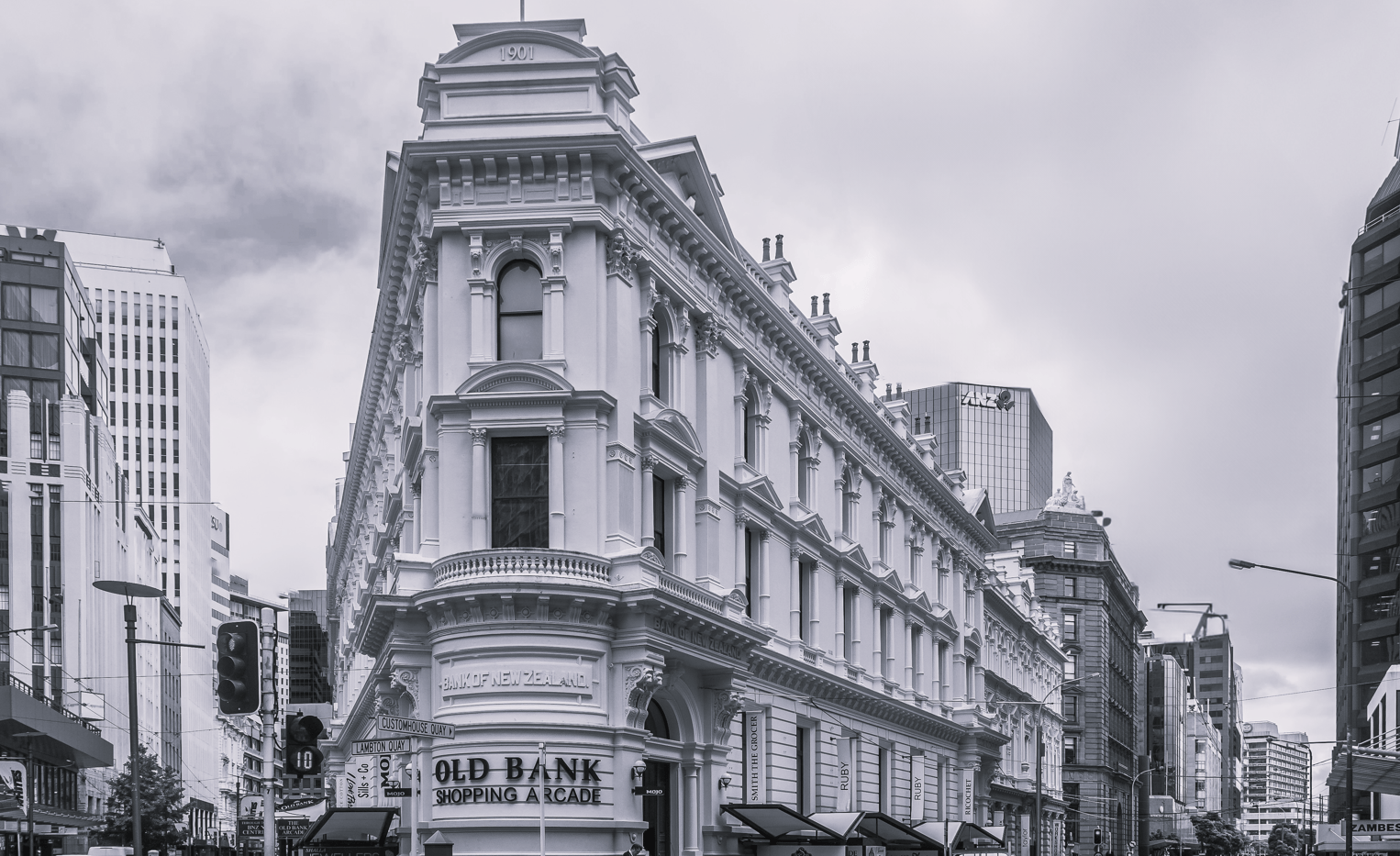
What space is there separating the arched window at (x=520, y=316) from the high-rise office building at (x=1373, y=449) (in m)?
56.5

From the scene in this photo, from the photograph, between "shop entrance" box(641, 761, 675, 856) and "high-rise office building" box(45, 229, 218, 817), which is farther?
"high-rise office building" box(45, 229, 218, 817)

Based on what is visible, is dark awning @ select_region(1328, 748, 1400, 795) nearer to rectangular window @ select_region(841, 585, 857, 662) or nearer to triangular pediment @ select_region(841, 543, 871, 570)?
rectangular window @ select_region(841, 585, 857, 662)

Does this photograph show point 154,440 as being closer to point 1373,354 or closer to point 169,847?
point 169,847

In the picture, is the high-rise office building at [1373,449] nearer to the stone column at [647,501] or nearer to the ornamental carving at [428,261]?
the stone column at [647,501]

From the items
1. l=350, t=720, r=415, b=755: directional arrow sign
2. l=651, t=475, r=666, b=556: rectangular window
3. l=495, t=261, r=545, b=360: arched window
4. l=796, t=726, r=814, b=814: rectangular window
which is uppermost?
l=495, t=261, r=545, b=360: arched window

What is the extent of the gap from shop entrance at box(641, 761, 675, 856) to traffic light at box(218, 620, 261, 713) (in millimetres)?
16994

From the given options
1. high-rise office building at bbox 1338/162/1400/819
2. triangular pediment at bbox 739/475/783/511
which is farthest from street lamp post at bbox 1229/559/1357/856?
triangular pediment at bbox 739/475/783/511

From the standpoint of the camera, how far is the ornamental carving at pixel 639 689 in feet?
110

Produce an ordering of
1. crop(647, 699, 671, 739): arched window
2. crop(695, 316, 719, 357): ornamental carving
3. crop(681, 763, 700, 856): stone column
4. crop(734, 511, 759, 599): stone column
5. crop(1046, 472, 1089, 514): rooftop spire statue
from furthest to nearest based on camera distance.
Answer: crop(1046, 472, 1089, 514): rooftop spire statue
crop(734, 511, 759, 599): stone column
crop(695, 316, 719, 357): ornamental carving
crop(681, 763, 700, 856): stone column
crop(647, 699, 671, 739): arched window

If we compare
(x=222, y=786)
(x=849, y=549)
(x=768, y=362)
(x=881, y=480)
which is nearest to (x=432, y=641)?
(x=768, y=362)

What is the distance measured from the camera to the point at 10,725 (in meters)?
63.7

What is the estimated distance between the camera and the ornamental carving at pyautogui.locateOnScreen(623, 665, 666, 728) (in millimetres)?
33500

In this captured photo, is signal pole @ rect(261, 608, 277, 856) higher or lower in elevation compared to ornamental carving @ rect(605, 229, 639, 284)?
lower

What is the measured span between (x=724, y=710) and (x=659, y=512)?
15.6 ft
